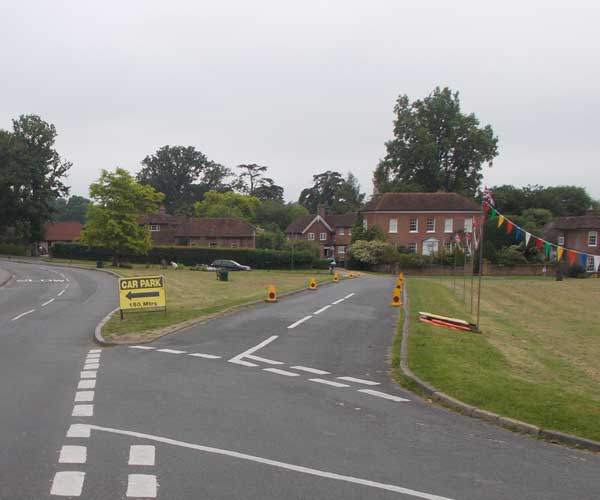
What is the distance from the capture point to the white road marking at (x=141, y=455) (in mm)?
6832

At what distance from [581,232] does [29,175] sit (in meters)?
73.6

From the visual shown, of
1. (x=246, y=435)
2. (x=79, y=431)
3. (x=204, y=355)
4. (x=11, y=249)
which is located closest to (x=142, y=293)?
(x=204, y=355)

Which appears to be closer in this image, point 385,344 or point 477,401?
point 477,401

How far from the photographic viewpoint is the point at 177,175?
131 metres

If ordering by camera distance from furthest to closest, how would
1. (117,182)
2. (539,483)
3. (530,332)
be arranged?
(117,182), (530,332), (539,483)

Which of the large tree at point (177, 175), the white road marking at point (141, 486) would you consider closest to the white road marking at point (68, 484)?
the white road marking at point (141, 486)

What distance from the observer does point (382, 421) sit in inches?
352

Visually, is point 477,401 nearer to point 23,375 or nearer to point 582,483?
point 582,483

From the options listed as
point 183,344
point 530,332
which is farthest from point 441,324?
point 183,344

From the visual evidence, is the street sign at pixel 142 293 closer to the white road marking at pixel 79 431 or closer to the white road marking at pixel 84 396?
the white road marking at pixel 84 396

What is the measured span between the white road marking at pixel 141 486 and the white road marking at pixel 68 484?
0.47m

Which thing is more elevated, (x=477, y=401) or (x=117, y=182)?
(x=117, y=182)

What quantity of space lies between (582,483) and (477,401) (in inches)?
127

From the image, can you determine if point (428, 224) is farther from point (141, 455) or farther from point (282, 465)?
point (141, 455)
